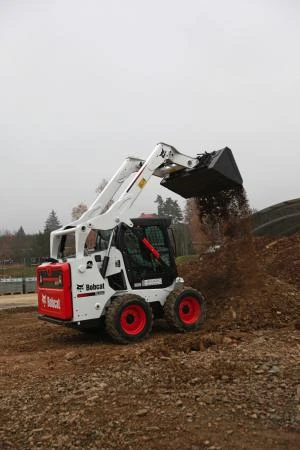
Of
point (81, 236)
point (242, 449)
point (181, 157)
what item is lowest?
point (242, 449)

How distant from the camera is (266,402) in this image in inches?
190

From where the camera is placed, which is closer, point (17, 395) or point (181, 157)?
point (17, 395)

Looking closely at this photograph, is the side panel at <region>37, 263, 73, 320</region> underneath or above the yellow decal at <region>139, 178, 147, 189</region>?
underneath

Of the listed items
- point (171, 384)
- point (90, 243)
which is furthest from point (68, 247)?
point (171, 384)

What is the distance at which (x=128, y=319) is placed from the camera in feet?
27.6

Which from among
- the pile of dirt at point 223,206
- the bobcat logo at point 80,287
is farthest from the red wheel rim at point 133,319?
the pile of dirt at point 223,206

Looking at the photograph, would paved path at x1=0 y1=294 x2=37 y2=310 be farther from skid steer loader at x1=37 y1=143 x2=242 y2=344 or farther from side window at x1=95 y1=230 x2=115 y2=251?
side window at x1=95 y1=230 x2=115 y2=251

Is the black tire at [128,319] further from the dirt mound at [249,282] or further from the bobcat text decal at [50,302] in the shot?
the dirt mound at [249,282]

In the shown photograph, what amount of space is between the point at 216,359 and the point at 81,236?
10.5 feet

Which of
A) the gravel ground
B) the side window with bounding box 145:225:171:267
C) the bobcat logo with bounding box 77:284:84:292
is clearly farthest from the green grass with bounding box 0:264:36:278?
the gravel ground

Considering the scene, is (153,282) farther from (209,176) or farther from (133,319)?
(209,176)

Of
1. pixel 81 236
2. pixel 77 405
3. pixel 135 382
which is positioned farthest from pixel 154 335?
pixel 77 405

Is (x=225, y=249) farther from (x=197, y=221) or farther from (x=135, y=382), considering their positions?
(x=135, y=382)

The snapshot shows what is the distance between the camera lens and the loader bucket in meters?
9.55
